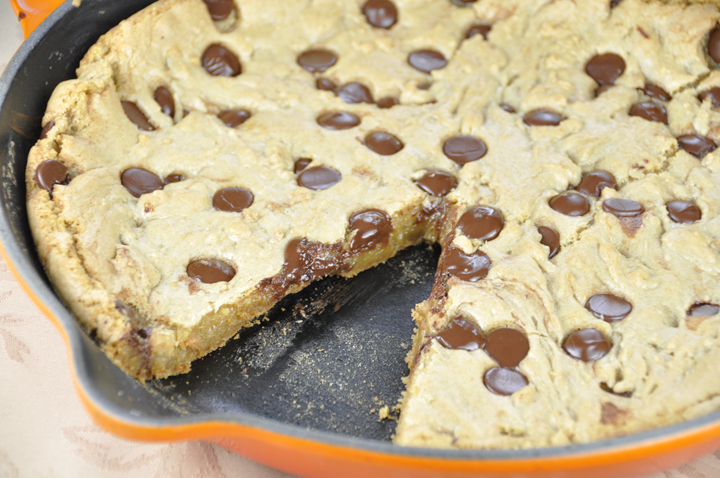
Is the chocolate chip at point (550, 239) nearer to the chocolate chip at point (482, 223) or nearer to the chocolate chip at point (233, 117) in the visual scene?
the chocolate chip at point (482, 223)

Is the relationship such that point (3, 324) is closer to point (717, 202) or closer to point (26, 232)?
point (26, 232)

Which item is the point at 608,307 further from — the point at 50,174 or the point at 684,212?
the point at 50,174

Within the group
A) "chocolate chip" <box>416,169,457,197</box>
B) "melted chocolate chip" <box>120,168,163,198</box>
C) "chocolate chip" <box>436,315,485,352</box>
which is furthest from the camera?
"chocolate chip" <box>416,169,457,197</box>

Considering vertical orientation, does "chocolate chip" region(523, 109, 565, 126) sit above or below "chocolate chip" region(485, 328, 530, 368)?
above

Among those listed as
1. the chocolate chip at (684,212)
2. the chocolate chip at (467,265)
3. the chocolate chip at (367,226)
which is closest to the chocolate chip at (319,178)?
the chocolate chip at (367,226)

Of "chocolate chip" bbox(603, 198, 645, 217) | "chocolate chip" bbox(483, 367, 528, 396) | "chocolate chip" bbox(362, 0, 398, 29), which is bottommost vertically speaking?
"chocolate chip" bbox(483, 367, 528, 396)

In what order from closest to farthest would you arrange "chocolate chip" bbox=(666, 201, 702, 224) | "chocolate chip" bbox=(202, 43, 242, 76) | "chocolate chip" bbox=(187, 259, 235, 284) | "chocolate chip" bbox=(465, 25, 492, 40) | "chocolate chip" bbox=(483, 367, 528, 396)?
"chocolate chip" bbox=(483, 367, 528, 396) → "chocolate chip" bbox=(187, 259, 235, 284) → "chocolate chip" bbox=(666, 201, 702, 224) → "chocolate chip" bbox=(202, 43, 242, 76) → "chocolate chip" bbox=(465, 25, 492, 40)

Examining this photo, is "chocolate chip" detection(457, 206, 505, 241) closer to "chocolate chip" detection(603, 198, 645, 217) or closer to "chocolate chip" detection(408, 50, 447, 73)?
"chocolate chip" detection(603, 198, 645, 217)

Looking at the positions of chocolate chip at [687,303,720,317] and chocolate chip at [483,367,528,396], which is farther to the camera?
chocolate chip at [687,303,720,317]

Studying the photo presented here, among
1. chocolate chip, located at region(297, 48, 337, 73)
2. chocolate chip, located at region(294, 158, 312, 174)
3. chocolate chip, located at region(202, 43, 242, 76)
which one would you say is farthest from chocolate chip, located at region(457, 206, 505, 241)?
chocolate chip, located at region(202, 43, 242, 76)
